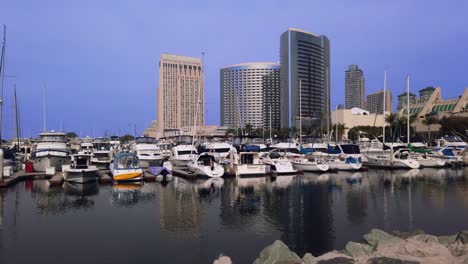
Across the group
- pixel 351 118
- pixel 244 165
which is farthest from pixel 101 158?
pixel 351 118

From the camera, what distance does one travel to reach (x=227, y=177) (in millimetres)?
48406

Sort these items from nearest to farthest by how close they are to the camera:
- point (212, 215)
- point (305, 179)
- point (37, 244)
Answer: point (37, 244)
point (212, 215)
point (305, 179)

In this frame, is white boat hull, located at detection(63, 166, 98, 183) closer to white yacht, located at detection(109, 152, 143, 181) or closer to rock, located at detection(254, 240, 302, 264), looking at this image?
white yacht, located at detection(109, 152, 143, 181)

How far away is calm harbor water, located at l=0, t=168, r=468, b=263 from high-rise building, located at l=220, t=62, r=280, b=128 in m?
132

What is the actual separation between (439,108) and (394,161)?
92.8 meters

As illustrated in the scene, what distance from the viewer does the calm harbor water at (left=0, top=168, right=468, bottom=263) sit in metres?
19.5

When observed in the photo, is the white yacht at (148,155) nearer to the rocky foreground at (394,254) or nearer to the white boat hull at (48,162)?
the white boat hull at (48,162)

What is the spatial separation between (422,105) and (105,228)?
14769cm

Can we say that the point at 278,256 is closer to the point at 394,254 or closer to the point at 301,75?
the point at 394,254

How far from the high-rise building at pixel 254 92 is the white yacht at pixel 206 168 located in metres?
122

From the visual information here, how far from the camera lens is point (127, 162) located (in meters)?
45.2

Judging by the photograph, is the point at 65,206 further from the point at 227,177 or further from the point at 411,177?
the point at 411,177

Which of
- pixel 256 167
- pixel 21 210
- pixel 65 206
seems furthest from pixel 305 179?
pixel 21 210

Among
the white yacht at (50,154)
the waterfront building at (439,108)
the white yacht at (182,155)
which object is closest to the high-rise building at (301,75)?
the waterfront building at (439,108)
